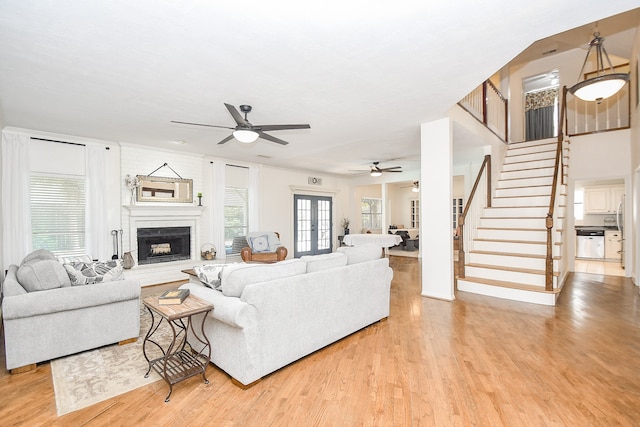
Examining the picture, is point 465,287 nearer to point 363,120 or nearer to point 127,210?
point 363,120

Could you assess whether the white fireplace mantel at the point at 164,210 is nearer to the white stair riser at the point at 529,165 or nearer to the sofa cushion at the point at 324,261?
the sofa cushion at the point at 324,261

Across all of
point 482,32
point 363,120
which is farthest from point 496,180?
point 482,32

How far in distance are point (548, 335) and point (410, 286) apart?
7.77 ft

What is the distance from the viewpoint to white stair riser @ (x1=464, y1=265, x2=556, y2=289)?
4.52 m

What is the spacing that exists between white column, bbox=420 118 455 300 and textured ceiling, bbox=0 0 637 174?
42 centimetres

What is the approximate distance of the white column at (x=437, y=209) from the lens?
4461mm

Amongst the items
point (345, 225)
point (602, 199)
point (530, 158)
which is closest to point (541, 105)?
point (530, 158)

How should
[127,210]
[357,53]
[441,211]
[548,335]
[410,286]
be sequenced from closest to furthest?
1. [357,53]
2. [548,335]
3. [441,211]
4. [410,286]
5. [127,210]

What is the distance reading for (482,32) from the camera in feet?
7.89

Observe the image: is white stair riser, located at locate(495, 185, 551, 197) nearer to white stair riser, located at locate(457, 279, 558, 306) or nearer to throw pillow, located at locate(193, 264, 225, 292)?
white stair riser, located at locate(457, 279, 558, 306)

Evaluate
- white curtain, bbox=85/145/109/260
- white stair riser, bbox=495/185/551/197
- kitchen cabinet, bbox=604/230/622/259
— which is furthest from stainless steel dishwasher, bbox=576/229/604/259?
white curtain, bbox=85/145/109/260

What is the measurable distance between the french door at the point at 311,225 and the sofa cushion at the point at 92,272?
6.08 meters

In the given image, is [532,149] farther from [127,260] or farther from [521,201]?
[127,260]

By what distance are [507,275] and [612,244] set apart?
5249 millimetres
